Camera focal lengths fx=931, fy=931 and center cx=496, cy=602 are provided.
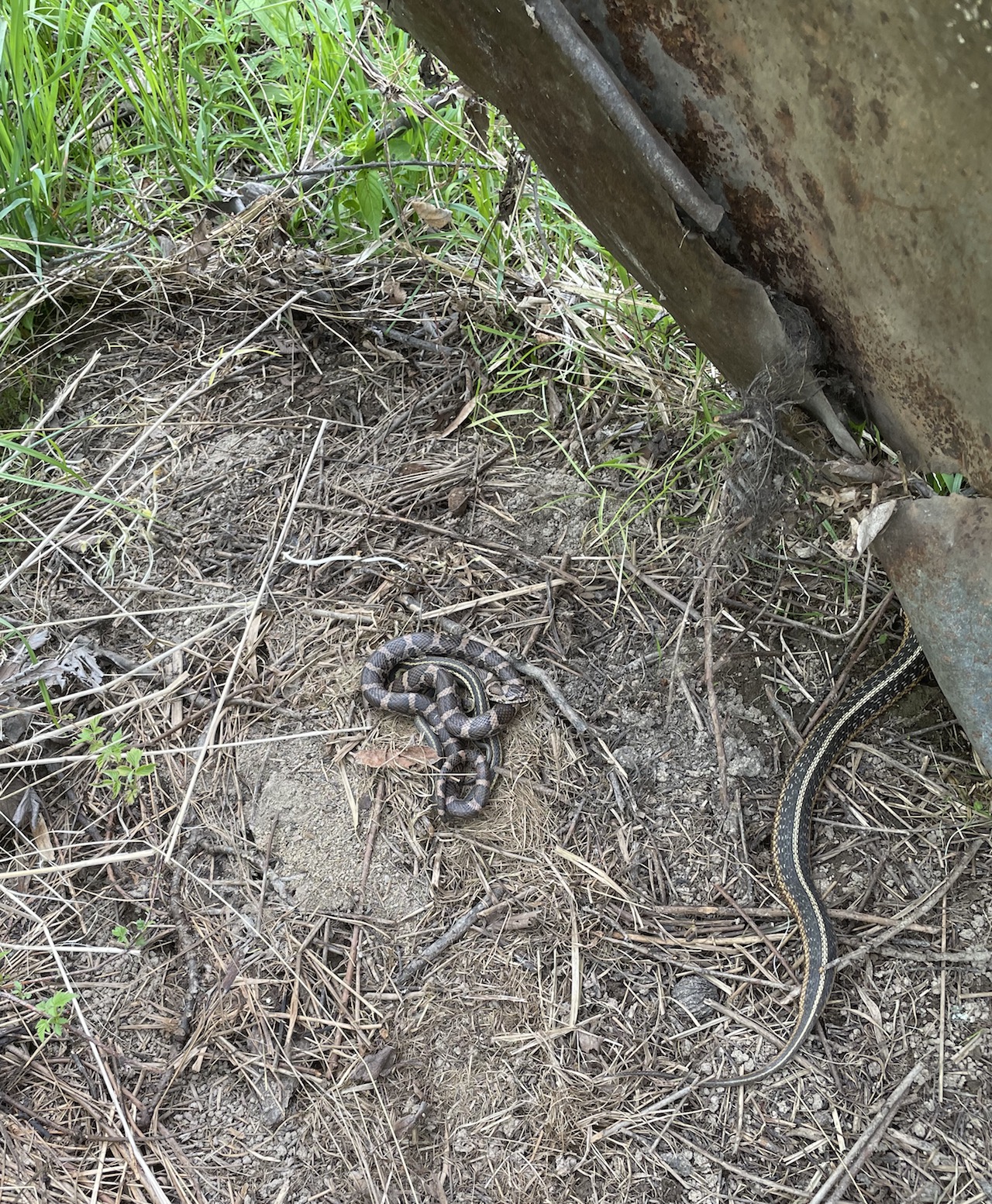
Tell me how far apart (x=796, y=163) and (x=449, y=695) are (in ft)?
6.19

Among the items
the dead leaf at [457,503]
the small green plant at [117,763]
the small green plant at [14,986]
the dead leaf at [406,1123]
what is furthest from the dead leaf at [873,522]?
the small green plant at [14,986]

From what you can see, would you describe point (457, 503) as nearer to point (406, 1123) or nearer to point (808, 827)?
point (808, 827)

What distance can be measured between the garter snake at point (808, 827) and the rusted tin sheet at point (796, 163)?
86 centimetres

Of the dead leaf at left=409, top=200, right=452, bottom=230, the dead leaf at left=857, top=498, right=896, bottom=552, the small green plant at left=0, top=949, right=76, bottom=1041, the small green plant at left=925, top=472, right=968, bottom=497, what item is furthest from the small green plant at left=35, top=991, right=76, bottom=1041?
the dead leaf at left=409, top=200, right=452, bottom=230

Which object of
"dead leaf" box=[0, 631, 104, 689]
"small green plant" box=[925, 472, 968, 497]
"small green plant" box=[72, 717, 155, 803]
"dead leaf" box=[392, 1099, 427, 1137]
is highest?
"small green plant" box=[925, 472, 968, 497]

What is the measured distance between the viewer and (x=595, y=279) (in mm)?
3736

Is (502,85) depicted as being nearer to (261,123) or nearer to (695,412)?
(695,412)

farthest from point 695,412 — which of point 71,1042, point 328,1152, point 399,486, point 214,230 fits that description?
point 71,1042

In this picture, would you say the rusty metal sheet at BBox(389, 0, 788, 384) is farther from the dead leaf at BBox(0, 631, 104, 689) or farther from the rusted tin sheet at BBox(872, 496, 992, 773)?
the dead leaf at BBox(0, 631, 104, 689)

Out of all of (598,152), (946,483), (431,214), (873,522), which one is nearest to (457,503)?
(431,214)

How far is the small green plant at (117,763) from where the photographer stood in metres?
2.86

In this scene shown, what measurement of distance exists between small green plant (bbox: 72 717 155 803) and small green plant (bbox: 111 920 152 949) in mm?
383

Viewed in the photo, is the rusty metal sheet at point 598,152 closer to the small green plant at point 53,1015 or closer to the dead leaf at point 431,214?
the dead leaf at point 431,214

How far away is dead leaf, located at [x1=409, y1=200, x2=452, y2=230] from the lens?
367cm
